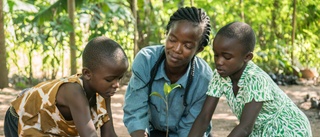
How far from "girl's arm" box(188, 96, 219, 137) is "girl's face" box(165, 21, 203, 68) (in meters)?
0.31

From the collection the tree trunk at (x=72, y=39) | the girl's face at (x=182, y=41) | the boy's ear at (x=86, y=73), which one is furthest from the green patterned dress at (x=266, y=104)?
the tree trunk at (x=72, y=39)

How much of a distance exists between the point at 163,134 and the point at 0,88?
4090mm

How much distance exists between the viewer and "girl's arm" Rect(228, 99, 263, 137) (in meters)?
3.29

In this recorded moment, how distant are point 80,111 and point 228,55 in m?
0.90

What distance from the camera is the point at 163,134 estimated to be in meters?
3.90

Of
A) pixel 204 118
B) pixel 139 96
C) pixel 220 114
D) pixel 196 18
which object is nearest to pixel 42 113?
pixel 139 96

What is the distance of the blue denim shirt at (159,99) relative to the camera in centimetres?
375

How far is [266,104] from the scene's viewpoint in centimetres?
339

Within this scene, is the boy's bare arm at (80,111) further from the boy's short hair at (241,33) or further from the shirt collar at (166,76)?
the boy's short hair at (241,33)

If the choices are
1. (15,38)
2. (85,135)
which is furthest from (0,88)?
Answer: (85,135)

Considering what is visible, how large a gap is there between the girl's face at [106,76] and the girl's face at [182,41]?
43 centimetres

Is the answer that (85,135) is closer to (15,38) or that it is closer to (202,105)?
(202,105)

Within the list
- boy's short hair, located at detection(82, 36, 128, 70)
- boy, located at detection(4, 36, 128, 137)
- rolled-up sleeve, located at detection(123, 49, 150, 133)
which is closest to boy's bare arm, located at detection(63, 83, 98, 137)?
boy, located at detection(4, 36, 128, 137)

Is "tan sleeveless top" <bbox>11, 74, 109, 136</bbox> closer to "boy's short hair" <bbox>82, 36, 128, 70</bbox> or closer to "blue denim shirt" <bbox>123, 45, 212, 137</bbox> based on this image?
"boy's short hair" <bbox>82, 36, 128, 70</bbox>
